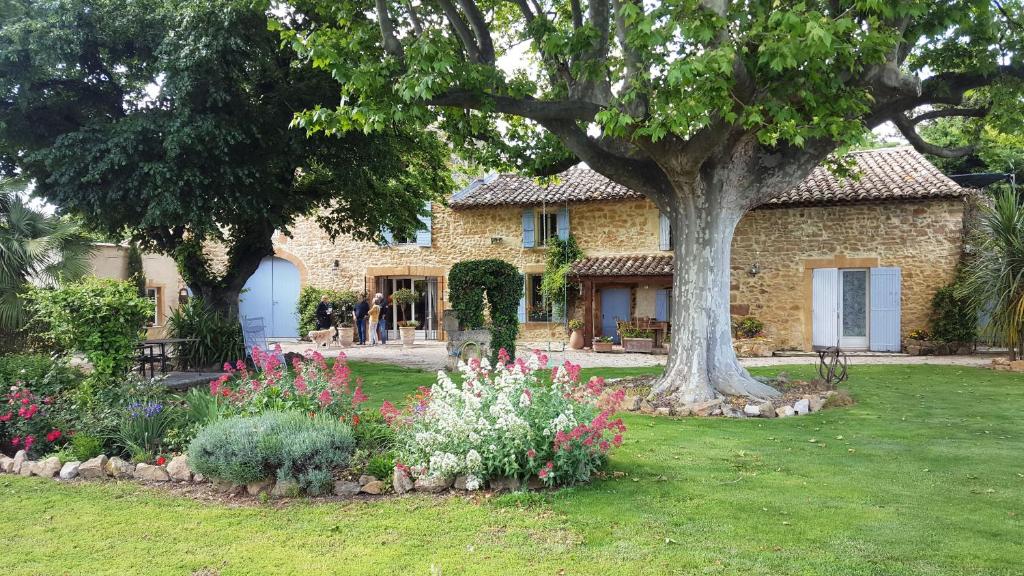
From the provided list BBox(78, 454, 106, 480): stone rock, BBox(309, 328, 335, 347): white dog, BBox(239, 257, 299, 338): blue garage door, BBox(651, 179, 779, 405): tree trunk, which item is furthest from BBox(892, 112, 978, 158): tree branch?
BBox(239, 257, 299, 338): blue garage door

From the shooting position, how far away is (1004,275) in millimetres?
13031

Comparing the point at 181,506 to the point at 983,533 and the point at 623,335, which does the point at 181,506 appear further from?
the point at 623,335

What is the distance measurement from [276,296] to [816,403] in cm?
2041

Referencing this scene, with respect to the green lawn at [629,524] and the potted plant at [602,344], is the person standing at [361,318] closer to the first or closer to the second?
the potted plant at [602,344]

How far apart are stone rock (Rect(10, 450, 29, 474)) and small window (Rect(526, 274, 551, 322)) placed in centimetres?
1595

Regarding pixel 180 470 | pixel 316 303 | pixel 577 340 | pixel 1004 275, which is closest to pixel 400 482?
pixel 180 470

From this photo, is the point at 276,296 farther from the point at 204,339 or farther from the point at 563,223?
the point at 204,339

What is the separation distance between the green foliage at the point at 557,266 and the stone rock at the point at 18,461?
50.9 feet

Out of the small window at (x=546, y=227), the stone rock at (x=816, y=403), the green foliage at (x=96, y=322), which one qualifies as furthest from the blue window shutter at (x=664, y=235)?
the green foliage at (x=96, y=322)

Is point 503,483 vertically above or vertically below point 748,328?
below

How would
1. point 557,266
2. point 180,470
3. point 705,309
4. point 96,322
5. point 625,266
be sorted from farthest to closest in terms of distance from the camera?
point 557,266 < point 625,266 < point 705,309 < point 96,322 < point 180,470

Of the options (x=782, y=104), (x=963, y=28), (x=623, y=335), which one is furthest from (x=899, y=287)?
(x=782, y=104)

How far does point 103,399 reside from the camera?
6566mm

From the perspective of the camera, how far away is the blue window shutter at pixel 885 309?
17.0 m
